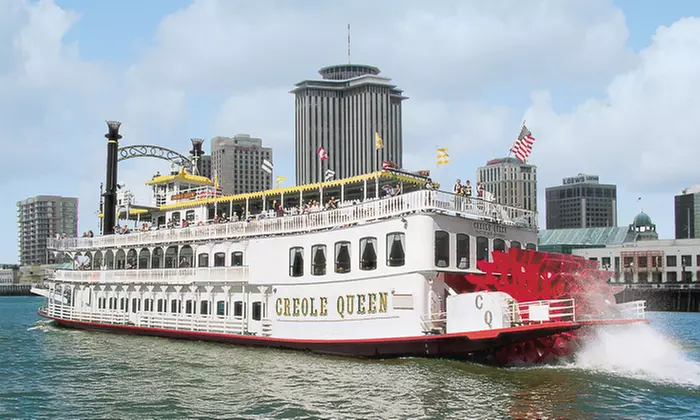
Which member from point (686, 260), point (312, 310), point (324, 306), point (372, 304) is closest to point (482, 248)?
point (372, 304)

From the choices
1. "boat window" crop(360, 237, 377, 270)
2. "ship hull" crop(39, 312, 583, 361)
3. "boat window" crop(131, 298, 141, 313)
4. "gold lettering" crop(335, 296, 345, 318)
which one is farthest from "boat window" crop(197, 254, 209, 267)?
"boat window" crop(360, 237, 377, 270)

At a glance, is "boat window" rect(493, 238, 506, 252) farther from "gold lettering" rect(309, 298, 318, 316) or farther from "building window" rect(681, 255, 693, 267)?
"building window" rect(681, 255, 693, 267)

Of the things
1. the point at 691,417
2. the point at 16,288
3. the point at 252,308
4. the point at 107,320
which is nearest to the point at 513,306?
the point at 691,417

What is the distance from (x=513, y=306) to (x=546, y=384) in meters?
2.09

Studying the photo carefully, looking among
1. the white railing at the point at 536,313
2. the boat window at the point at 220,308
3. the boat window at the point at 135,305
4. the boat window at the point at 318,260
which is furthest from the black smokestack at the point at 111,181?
the white railing at the point at 536,313

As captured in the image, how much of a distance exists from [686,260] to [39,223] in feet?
484

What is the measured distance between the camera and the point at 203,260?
88.0ft

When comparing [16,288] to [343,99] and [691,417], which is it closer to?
[343,99]

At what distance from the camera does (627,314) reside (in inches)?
851

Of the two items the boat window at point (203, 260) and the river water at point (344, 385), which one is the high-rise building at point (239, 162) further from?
the river water at point (344, 385)

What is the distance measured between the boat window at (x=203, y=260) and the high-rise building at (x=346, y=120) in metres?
128

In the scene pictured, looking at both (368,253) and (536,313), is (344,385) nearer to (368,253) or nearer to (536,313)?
(536,313)

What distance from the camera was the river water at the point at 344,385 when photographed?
14.0 meters

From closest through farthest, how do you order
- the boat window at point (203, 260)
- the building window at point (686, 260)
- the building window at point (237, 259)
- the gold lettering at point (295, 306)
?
the gold lettering at point (295, 306) < the building window at point (237, 259) < the boat window at point (203, 260) < the building window at point (686, 260)
